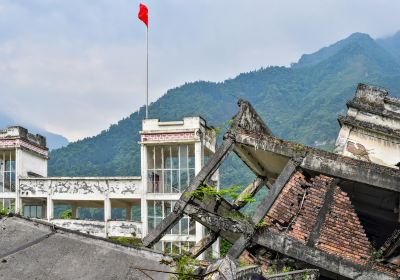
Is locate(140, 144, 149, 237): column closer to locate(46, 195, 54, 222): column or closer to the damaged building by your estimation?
locate(46, 195, 54, 222): column

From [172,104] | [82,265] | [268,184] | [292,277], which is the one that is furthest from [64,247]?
[172,104]

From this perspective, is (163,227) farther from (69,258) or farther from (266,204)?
(69,258)

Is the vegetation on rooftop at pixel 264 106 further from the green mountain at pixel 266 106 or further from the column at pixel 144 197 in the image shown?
the column at pixel 144 197

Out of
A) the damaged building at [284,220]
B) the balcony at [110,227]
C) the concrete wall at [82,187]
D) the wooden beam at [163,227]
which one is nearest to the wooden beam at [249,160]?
the damaged building at [284,220]

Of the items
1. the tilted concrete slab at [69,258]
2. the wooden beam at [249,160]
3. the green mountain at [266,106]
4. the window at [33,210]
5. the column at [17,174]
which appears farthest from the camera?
the green mountain at [266,106]

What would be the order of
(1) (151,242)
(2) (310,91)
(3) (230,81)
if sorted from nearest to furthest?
(1) (151,242) < (2) (310,91) < (3) (230,81)

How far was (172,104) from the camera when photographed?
122875 millimetres

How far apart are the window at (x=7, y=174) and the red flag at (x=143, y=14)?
10.8 m

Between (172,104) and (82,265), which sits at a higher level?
(172,104)

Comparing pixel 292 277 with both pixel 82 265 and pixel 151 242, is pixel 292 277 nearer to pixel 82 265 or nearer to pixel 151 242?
→ pixel 82 265

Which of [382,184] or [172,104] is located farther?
[172,104]

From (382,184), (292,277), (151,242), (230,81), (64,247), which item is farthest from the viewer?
(230,81)

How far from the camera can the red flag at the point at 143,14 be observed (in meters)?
37.0

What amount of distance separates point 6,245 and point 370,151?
1000 centimetres
